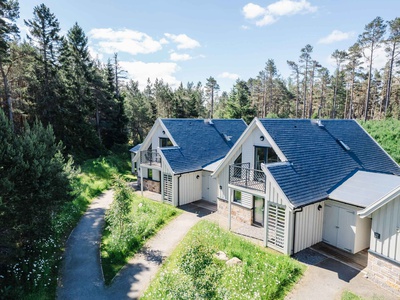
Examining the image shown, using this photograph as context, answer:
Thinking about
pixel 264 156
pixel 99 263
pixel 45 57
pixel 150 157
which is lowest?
pixel 99 263

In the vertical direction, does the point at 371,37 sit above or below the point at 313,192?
above

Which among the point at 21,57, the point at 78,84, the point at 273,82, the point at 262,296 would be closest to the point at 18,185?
the point at 262,296

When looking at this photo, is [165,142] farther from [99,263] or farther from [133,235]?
[99,263]

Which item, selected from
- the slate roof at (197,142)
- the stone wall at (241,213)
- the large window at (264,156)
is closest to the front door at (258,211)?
the stone wall at (241,213)

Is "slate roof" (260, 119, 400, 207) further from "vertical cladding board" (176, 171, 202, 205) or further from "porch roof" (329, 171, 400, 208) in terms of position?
"vertical cladding board" (176, 171, 202, 205)

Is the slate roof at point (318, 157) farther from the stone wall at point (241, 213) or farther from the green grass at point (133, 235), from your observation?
the green grass at point (133, 235)

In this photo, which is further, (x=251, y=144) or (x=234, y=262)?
(x=251, y=144)

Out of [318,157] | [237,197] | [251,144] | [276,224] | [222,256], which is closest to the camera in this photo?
[222,256]

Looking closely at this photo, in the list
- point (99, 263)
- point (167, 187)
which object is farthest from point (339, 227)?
point (99, 263)
